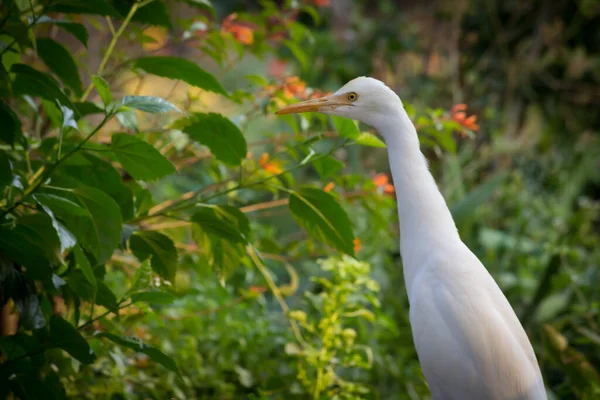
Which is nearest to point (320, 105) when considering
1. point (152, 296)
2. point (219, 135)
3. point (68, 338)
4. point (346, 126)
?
point (346, 126)

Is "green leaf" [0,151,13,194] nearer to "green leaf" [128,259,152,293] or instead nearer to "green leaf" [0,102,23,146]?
"green leaf" [0,102,23,146]

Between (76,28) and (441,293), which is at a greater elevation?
(76,28)

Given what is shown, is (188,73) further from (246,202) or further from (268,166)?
(246,202)

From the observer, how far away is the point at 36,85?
103cm

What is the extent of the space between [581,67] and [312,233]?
354 cm

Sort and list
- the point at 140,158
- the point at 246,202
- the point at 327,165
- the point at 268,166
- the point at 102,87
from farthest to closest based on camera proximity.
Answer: the point at 246,202
the point at 268,166
the point at 327,165
the point at 140,158
the point at 102,87

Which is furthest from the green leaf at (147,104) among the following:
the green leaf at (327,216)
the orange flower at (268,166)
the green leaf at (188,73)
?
the orange flower at (268,166)

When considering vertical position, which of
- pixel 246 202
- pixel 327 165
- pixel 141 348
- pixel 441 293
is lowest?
pixel 246 202

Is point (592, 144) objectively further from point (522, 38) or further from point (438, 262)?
point (438, 262)

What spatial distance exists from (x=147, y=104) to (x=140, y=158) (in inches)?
3.7

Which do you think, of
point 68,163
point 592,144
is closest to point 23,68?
point 68,163

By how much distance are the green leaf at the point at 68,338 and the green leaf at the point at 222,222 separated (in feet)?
0.98

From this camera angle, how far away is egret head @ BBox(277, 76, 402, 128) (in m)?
1.20

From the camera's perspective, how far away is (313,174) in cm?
420
